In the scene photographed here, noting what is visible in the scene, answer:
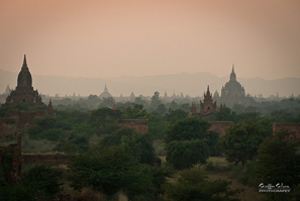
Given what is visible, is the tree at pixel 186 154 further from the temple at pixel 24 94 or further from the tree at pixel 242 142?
the temple at pixel 24 94

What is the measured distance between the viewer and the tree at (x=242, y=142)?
23734 mm

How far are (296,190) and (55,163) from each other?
15107mm

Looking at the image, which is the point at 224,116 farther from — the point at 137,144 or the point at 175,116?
the point at 137,144

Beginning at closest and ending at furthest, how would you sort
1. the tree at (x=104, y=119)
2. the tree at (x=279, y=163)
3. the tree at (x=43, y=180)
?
the tree at (x=43, y=180)
the tree at (x=279, y=163)
the tree at (x=104, y=119)

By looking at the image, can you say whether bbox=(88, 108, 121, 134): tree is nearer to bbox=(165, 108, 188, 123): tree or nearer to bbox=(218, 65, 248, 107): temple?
bbox=(165, 108, 188, 123): tree

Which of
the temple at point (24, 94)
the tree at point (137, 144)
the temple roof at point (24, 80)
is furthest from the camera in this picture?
the temple roof at point (24, 80)

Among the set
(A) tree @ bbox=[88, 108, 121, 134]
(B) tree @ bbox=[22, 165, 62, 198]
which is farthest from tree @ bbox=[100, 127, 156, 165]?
(A) tree @ bbox=[88, 108, 121, 134]

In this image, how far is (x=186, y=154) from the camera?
78.7 ft

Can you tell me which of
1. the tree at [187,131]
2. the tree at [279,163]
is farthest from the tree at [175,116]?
the tree at [279,163]

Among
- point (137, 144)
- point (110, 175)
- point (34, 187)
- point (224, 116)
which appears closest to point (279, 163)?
point (110, 175)

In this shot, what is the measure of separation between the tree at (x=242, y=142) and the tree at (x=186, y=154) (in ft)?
Answer: 5.43

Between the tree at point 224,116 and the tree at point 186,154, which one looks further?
the tree at point 224,116

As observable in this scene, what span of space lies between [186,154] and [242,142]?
392 centimetres

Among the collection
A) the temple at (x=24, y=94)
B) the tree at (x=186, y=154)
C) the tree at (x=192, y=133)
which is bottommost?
the tree at (x=186, y=154)
